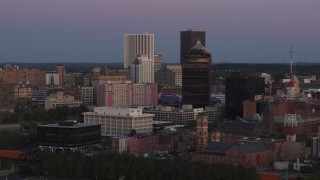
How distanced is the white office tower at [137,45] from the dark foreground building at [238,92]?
47610 mm

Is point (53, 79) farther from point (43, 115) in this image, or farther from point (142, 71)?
point (43, 115)

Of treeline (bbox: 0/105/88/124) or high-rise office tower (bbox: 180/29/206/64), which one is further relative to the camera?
high-rise office tower (bbox: 180/29/206/64)

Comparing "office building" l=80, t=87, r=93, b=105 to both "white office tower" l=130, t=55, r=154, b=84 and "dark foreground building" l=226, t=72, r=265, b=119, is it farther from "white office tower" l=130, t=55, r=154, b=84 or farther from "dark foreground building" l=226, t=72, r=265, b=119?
"dark foreground building" l=226, t=72, r=265, b=119

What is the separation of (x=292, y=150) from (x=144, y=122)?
13666 millimetres

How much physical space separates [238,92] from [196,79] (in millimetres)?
4711

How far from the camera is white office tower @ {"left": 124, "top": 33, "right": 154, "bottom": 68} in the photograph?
11038 cm

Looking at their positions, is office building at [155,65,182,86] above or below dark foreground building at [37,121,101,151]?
above

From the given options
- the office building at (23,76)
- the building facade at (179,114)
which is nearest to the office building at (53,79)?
the office building at (23,76)

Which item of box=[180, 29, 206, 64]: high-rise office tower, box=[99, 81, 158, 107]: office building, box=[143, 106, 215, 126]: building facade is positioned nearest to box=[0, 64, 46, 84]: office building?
box=[180, 29, 206, 64]: high-rise office tower

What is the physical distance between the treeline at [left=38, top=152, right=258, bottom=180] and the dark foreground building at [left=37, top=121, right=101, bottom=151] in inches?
221

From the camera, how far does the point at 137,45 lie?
111750 millimetres

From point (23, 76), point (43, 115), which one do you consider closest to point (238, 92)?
point (43, 115)

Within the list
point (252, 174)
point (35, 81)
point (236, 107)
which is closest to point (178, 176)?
point (252, 174)

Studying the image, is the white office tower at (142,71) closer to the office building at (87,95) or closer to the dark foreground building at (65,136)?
the office building at (87,95)
